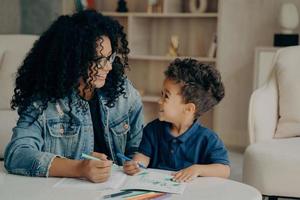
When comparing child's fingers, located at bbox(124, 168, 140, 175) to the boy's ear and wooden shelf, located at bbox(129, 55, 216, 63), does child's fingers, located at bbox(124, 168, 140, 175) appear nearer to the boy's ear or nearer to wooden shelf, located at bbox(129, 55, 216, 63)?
the boy's ear

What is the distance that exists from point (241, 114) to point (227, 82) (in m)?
0.27

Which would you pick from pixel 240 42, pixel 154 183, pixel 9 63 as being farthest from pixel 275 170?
pixel 240 42

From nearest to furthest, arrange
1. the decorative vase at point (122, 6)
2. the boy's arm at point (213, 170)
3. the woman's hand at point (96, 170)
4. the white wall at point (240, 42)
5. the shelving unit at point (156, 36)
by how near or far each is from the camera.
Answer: the woman's hand at point (96, 170)
the boy's arm at point (213, 170)
the white wall at point (240, 42)
the shelving unit at point (156, 36)
the decorative vase at point (122, 6)

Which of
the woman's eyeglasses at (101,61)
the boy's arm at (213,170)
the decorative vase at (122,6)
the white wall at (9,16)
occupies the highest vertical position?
the decorative vase at (122,6)

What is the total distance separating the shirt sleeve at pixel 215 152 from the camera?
5.33ft

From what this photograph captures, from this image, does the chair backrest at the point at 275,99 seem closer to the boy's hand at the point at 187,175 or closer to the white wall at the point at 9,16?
the boy's hand at the point at 187,175

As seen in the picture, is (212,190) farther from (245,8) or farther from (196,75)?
(245,8)

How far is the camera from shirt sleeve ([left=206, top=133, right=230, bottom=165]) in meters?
1.62

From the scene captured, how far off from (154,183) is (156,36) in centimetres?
322

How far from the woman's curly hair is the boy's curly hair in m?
0.23

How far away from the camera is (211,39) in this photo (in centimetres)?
428

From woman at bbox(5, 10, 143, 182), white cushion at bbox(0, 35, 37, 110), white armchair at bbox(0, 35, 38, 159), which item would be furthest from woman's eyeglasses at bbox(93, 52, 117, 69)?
white cushion at bbox(0, 35, 37, 110)

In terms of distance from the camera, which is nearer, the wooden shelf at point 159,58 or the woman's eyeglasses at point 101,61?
the woman's eyeglasses at point 101,61

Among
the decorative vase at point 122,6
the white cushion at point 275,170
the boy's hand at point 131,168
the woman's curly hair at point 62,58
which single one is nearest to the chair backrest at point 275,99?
the white cushion at point 275,170
